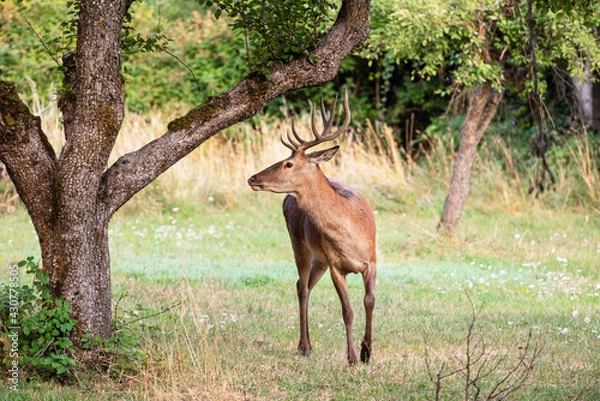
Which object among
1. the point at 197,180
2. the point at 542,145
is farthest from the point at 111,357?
the point at 197,180

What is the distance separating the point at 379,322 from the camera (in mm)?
7637

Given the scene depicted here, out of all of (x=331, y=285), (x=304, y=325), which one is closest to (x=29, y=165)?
(x=304, y=325)

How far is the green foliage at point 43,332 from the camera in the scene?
5.36 m

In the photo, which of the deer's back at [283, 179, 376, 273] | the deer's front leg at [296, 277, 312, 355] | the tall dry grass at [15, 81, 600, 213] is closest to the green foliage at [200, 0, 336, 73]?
the deer's back at [283, 179, 376, 273]

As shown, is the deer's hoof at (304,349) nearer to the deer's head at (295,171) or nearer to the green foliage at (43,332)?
the deer's head at (295,171)

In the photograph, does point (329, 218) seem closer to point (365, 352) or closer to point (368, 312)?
point (368, 312)

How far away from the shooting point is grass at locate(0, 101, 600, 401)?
5.62 metres

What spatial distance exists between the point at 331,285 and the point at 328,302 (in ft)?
3.09

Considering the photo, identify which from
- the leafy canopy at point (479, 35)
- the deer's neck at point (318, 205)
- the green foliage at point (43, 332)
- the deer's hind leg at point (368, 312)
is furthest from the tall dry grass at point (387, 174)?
the green foliage at point (43, 332)

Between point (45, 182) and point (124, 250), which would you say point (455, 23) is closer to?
point (124, 250)

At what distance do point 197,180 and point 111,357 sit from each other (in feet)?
29.8

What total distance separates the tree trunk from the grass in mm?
326

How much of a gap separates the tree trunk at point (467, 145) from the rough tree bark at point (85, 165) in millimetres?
6010

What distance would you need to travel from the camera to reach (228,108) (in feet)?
19.2
